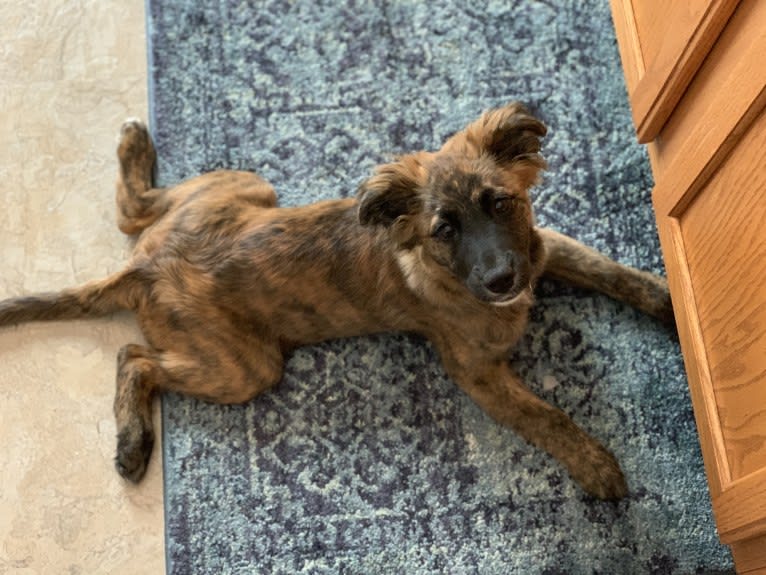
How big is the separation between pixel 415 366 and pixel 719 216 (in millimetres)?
1066

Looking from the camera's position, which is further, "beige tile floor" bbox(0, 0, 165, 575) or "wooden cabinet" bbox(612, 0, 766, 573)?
"beige tile floor" bbox(0, 0, 165, 575)

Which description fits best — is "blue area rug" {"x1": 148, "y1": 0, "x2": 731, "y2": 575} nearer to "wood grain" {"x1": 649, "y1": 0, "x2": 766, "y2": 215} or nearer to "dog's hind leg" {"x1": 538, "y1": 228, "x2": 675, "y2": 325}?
"dog's hind leg" {"x1": 538, "y1": 228, "x2": 675, "y2": 325}

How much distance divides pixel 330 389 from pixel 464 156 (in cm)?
91

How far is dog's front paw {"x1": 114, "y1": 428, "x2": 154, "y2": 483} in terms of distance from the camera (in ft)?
8.03

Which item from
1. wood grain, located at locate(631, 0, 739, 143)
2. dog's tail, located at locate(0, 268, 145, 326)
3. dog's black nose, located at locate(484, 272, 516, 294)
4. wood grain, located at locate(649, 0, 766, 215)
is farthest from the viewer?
dog's tail, located at locate(0, 268, 145, 326)

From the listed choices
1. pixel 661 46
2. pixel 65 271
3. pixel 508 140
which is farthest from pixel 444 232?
pixel 65 271

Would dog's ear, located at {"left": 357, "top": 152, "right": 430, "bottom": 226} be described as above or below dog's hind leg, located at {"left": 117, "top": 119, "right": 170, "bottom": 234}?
above

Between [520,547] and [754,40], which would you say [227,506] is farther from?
[754,40]

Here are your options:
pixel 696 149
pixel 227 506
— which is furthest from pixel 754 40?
pixel 227 506

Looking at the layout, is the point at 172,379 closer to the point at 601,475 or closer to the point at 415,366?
the point at 415,366

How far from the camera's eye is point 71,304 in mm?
2504

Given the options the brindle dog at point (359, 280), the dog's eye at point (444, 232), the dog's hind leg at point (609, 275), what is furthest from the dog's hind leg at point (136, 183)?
the dog's hind leg at point (609, 275)

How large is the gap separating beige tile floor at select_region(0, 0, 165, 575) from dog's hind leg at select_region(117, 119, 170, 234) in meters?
0.11

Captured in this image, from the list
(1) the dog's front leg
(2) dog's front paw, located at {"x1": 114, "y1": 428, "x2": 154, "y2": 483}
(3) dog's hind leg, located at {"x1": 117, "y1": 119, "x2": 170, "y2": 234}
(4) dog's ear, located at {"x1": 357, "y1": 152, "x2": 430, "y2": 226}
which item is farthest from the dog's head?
(2) dog's front paw, located at {"x1": 114, "y1": 428, "x2": 154, "y2": 483}
